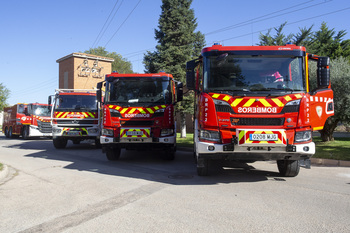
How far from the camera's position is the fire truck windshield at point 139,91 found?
9.06m

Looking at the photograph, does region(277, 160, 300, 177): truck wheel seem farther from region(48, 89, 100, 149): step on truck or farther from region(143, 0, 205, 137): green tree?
region(143, 0, 205, 137): green tree

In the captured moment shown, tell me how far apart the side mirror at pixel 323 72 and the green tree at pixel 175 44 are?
37.9ft

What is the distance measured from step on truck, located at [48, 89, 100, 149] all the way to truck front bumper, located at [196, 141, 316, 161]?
8.48m

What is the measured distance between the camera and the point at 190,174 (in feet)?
23.7

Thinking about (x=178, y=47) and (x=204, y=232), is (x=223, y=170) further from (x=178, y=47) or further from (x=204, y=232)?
(x=178, y=47)

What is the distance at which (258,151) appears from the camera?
567cm

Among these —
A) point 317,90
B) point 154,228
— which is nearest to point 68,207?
point 154,228

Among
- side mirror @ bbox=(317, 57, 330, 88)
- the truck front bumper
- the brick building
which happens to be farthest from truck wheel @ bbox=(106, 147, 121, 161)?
the brick building

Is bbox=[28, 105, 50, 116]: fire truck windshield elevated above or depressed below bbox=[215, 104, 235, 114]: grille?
above

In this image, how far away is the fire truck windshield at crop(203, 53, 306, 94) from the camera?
5.90 metres

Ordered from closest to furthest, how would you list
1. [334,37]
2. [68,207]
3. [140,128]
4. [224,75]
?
[68,207] → [224,75] → [140,128] → [334,37]

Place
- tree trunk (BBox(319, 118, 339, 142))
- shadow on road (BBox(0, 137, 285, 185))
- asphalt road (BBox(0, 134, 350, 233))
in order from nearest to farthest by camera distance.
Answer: asphalt road (BBox(0, 134, 350, 233)), shadow on road (BBox(0, 137, 285, 185)), tree trunk (BBox(319, 118, 339, 142))

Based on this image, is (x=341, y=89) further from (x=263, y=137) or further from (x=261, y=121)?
(x=263, y=137)

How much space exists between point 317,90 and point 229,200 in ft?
10.4
